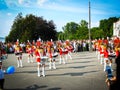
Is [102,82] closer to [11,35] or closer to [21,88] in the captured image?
[21,88]

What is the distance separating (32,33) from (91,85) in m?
44.5

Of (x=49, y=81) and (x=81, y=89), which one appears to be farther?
(x=49, y=81)

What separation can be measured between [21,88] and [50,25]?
48.2 meters

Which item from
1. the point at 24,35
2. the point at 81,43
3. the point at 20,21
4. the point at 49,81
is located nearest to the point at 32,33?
the point at 24,35

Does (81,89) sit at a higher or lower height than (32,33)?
lower

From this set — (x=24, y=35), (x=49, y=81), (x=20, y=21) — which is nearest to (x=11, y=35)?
(x=20, y=21)

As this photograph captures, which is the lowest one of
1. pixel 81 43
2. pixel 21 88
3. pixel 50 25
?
pixel 21 88

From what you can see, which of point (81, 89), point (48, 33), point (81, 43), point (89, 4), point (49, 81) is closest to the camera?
point (81, 89)

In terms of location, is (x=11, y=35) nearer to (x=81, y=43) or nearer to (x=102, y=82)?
(x=81, y=43)

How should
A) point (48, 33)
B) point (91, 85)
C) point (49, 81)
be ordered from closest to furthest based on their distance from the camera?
point (91, 85)
point (49, 81)
point (48, 33)

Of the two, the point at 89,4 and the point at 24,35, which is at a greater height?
the point at 89,4

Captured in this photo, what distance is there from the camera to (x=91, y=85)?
41.2 feet

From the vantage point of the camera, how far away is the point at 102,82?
13.3m

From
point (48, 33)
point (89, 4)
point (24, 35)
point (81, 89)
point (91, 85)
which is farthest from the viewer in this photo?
point (48, 33)
